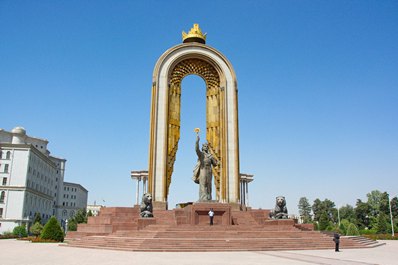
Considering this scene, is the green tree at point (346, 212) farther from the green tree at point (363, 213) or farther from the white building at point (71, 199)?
the white building at point (71, 199)

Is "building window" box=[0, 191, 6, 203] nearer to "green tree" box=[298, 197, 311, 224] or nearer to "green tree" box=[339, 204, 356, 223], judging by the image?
"green tree" box=[339, 204, 356, 223]

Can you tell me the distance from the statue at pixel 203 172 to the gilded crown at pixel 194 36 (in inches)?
509

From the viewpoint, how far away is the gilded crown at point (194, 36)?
32219 millimetres

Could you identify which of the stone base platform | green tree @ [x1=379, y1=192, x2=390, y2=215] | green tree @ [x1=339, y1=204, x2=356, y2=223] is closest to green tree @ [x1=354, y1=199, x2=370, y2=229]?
green tree @ [x1=379, y1=192, x2=390, y2=215]

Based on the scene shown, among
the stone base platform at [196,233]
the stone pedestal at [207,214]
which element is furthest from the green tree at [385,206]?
the stone pedestal at [207,214]

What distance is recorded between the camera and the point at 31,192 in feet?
172

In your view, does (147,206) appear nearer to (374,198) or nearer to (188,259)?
(188,259)

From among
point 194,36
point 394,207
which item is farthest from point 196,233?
point 394,207

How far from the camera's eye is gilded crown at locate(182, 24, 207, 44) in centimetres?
3222

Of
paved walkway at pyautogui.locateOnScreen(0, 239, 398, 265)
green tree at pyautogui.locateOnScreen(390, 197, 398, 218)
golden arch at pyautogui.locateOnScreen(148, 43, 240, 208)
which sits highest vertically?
golden arch at pyautogui.locateOnScreen(148, 43, 240, 208)

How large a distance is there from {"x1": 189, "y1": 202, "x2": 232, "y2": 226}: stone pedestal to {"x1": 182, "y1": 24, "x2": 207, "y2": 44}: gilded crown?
56.6 feet

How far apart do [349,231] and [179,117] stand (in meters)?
20.2

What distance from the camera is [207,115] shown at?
31.6 meters

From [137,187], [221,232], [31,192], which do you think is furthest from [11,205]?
[221,232]
